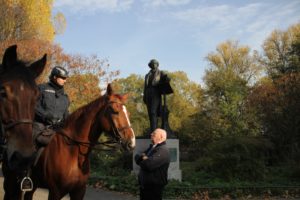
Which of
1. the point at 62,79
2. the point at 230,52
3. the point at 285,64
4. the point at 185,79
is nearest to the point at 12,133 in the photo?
the point at 62,79

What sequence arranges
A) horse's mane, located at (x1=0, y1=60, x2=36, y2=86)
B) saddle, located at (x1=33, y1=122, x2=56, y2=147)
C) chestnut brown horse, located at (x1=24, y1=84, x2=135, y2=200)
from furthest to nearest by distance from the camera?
chestnut brown horse, located at (x1=24, y1=84, x2=135, y2=200), saddle, located at (x1=33, y1=122, x2=56, y2=147), horse's mane, located at (x1=0, y1=60, x2=36, y2=86)

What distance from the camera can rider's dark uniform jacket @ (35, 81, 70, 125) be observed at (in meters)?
5.93

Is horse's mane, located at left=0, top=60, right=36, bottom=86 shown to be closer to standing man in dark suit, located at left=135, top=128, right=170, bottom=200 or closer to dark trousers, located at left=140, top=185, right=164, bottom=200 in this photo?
standing man in dark suit, located at left=135, top=128, right=170, bottom=200

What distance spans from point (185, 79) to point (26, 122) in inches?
2150

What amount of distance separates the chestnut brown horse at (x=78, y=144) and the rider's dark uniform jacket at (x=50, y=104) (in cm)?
21

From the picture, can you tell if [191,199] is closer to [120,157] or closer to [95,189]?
[95,189]

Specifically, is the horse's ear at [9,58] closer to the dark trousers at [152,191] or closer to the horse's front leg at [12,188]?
the horse's front leg at [12,188]

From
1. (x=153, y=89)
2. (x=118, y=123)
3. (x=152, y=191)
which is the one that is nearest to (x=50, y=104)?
(x=118, y=123)

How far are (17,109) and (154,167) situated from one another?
3.38 meters

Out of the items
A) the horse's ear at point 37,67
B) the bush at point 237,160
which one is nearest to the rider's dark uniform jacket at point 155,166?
the horse's ear at point 37,67

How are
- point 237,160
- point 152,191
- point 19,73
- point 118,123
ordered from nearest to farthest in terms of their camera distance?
point 19,73 < point 118,123 < point 152,191 < point 237,160

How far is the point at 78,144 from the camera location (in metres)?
5.78

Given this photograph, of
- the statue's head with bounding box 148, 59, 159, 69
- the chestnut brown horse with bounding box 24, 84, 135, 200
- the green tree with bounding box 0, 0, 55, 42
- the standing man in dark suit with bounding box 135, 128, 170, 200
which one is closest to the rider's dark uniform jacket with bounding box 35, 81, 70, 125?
the chestnut brown horse with bounding box 24, 84, 135, 200

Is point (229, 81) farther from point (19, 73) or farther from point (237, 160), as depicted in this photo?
point (19, 73)
